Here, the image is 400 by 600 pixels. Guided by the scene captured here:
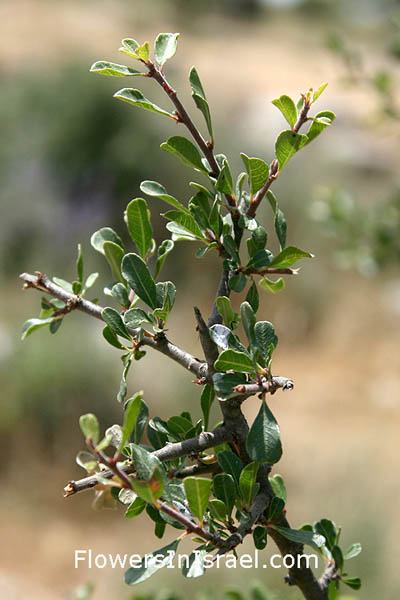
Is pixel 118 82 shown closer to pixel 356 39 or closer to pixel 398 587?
pixel 398 587

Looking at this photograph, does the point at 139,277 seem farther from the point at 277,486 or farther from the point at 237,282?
the point at 277,486

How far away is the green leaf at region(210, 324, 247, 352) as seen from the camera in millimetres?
631

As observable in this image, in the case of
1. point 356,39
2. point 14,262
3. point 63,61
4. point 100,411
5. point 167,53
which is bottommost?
point 167,53

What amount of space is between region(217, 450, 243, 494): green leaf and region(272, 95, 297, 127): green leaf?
0.35 m

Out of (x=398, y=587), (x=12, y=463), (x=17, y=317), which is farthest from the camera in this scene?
(x=17, y=317)

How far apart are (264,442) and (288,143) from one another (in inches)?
11.6

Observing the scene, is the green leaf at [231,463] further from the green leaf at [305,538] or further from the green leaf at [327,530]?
the green leaf at [327,530]

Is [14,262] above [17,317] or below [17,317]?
above

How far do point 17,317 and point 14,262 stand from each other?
4.30 ft

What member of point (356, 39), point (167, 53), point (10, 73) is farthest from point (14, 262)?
point (356, 39)

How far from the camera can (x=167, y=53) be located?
26.1 inches

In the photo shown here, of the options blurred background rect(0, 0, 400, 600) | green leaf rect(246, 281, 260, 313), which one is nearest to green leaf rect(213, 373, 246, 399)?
green leaf rect(246, 281, 260, 313)

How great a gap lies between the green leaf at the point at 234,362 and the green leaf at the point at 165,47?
304 millimetres

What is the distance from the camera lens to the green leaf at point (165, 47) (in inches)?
26.0
